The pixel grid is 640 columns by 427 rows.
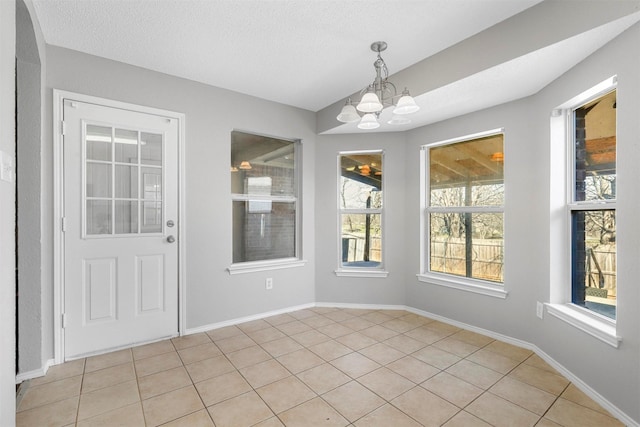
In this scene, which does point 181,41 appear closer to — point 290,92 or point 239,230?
point 290,92

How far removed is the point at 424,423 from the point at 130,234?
2.65 meters

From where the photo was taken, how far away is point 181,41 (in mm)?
2359

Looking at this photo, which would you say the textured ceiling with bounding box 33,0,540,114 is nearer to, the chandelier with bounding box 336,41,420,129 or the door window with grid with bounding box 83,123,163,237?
the chandelier with bounding box 336,41,420,129

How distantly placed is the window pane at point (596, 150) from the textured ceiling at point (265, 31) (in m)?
0.90

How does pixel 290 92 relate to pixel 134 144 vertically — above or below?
above

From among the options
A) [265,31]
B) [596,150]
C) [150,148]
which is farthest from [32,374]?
[596,150]

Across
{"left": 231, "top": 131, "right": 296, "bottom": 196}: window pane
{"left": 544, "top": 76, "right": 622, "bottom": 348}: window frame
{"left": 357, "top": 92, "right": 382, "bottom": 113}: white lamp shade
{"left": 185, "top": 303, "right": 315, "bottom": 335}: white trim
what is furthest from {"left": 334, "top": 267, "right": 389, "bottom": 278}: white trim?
{"left": 357, "top": 92, "right": 382, "bottom": 113}: white lamp shade

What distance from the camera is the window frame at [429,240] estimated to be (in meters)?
2.97

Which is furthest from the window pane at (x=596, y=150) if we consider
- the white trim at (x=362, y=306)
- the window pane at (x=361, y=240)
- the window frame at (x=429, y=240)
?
the white trim at (x=362, y=306)

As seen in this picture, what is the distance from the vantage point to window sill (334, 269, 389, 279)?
3785 millimetres

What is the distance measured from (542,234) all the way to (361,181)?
197cm

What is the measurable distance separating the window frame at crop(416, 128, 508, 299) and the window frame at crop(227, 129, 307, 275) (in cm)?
143

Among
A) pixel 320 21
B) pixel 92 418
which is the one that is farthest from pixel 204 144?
pixel 92 418
